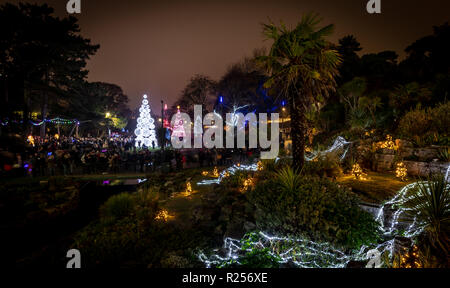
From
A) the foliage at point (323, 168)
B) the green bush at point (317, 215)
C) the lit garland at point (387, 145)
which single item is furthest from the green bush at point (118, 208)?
the lit garland at point (387, 145)

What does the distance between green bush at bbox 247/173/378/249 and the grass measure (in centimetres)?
109

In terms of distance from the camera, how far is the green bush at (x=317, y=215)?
4.35 m

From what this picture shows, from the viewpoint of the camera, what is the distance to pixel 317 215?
446cm

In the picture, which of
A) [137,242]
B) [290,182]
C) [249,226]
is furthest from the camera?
[137,242]

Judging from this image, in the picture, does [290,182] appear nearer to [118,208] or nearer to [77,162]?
Answer: [118,208]

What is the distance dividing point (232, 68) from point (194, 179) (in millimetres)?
24077

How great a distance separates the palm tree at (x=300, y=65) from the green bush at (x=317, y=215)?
200 cm

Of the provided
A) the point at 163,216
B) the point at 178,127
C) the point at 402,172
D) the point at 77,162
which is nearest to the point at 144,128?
the point at 178,127

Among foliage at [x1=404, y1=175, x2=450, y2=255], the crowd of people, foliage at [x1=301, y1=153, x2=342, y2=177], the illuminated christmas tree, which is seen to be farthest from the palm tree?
the illuminated christmas tree

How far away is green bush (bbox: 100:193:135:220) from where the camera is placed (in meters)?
7.32

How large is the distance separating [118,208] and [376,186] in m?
8.12
